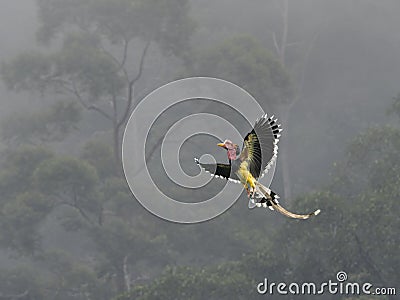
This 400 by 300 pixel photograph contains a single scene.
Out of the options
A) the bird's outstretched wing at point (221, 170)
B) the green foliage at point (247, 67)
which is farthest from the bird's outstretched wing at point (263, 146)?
the green foliage at point (247, 67)

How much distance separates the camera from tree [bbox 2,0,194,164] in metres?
25.4

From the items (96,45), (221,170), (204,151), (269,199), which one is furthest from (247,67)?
(269,199)

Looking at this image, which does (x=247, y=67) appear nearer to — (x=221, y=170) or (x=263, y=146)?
(x=221, y=170)

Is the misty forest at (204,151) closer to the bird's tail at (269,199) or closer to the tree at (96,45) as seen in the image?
the tree at (96,45)

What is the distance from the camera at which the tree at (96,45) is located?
25.4m

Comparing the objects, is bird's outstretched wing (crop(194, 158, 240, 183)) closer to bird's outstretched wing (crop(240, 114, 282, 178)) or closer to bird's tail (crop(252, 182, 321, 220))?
bird's outstretched wing (crop(240, 114, 282, 178))

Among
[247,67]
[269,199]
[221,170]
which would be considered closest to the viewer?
[269,199]

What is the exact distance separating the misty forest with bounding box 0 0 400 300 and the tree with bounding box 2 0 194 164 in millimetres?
53

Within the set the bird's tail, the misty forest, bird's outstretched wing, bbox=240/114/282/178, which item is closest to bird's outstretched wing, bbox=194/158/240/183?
bird's outstretched wing, bbox=240/114/282/178

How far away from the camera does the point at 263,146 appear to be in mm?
5980

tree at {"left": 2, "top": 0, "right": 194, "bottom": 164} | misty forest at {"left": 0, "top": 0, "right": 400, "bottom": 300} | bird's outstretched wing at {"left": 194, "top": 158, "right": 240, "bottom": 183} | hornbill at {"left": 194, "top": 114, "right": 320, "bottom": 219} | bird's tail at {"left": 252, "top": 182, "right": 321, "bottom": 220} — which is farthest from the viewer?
tree at {"left": 2, "top": 0, "right": 194, "bottom": 164}

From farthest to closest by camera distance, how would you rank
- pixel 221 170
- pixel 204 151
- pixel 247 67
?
pixel 204 151 < pixel 247 67 < pixel 221 170

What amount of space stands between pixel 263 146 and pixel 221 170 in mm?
419

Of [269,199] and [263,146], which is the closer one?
[269,199]
